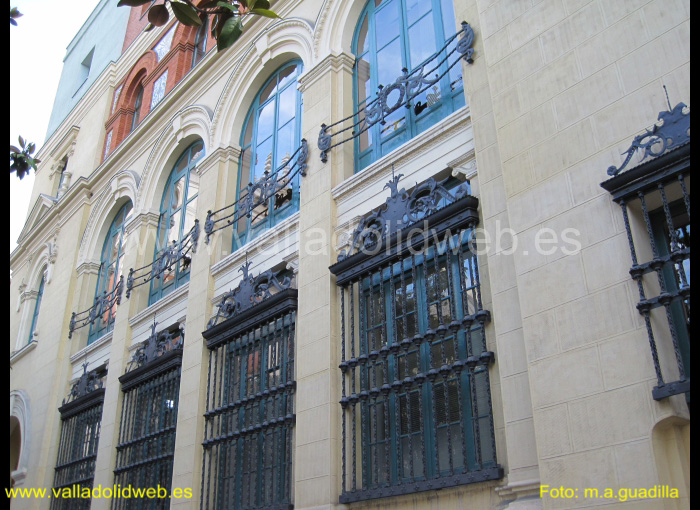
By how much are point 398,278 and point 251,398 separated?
2.70 meters

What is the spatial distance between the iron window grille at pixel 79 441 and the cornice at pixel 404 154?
6938mm

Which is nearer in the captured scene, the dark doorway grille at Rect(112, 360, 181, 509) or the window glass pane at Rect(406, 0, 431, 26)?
the window glass pane at Rect(406, 0, 431, 26)

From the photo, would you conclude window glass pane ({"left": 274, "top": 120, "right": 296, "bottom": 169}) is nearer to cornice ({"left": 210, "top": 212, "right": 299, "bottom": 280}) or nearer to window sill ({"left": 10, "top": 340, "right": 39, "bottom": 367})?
cornice ({"left": 210, "top": 212, "right": 299, "bottom": 280})

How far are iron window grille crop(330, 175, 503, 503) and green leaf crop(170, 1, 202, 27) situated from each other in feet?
12.3

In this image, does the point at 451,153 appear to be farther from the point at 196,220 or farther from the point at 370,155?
the point at 196,220

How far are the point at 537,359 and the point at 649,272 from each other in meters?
1.08

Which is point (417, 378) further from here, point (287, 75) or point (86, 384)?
point (86, 384)

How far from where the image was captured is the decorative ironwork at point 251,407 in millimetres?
8922

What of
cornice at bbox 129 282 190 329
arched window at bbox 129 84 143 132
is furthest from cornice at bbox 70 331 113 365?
arched window at bbox 129 84 143 132

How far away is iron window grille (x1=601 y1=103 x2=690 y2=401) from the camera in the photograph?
5.25 meters

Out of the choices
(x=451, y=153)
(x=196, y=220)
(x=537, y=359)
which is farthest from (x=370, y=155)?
(x=537, y=359)

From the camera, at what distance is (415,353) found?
302 inches

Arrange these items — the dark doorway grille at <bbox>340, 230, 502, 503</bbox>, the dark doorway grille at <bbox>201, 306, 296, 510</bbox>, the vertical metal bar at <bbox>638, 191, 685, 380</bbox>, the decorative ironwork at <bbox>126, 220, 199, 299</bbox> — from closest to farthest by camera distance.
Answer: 1. the vertical metal bar at <bbox>638, 191, 685, 380</bbox>
2. the dark doorway grille at <bbox>340, 230, 502, 503</bbox>
3. the dark doorway grille at <bbox>201, 306, 296, 510</bbox>
4. the decorative ironwork at <bbox>126, 220, 199, 299</bbox>

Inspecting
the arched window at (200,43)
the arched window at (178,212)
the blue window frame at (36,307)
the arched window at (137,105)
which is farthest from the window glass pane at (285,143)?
the blue window frame at (36,307)
